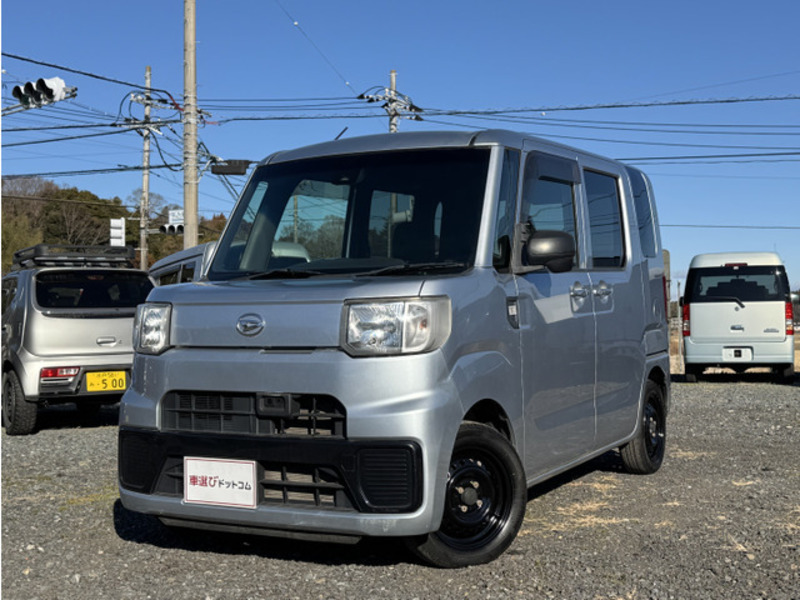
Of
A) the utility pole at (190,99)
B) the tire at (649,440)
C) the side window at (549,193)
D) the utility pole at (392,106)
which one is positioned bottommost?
the tire at (649,440)

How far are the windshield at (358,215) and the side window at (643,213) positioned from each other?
2.40m

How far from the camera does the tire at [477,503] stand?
417 cm

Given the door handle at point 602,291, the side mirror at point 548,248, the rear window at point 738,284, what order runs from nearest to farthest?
the side mirror at point 548,248, the door handle at point 602,291, the rear window at point 738,284

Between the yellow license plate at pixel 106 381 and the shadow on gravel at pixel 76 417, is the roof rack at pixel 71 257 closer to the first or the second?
the yellow license plate at pixel 106 381

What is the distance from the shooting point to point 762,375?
1831 cm

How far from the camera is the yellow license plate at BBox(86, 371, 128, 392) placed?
9539 mm

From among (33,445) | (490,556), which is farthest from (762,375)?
(490,556)

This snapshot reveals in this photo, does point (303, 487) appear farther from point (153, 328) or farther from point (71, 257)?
point (71, 257)

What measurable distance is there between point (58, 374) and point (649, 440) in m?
5.90

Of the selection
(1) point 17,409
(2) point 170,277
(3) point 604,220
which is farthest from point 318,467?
(2) point 170,277

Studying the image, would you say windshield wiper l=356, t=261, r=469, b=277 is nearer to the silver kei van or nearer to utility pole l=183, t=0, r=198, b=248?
the silver kei van

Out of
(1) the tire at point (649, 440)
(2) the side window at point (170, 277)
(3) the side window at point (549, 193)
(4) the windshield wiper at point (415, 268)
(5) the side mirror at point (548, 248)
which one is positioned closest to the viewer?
(4) the windshield wiper at point (415, 268)

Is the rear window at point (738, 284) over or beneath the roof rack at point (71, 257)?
beneath

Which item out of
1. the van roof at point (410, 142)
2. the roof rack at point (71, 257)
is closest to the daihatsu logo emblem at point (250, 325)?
the van roof at point (410, 142)
